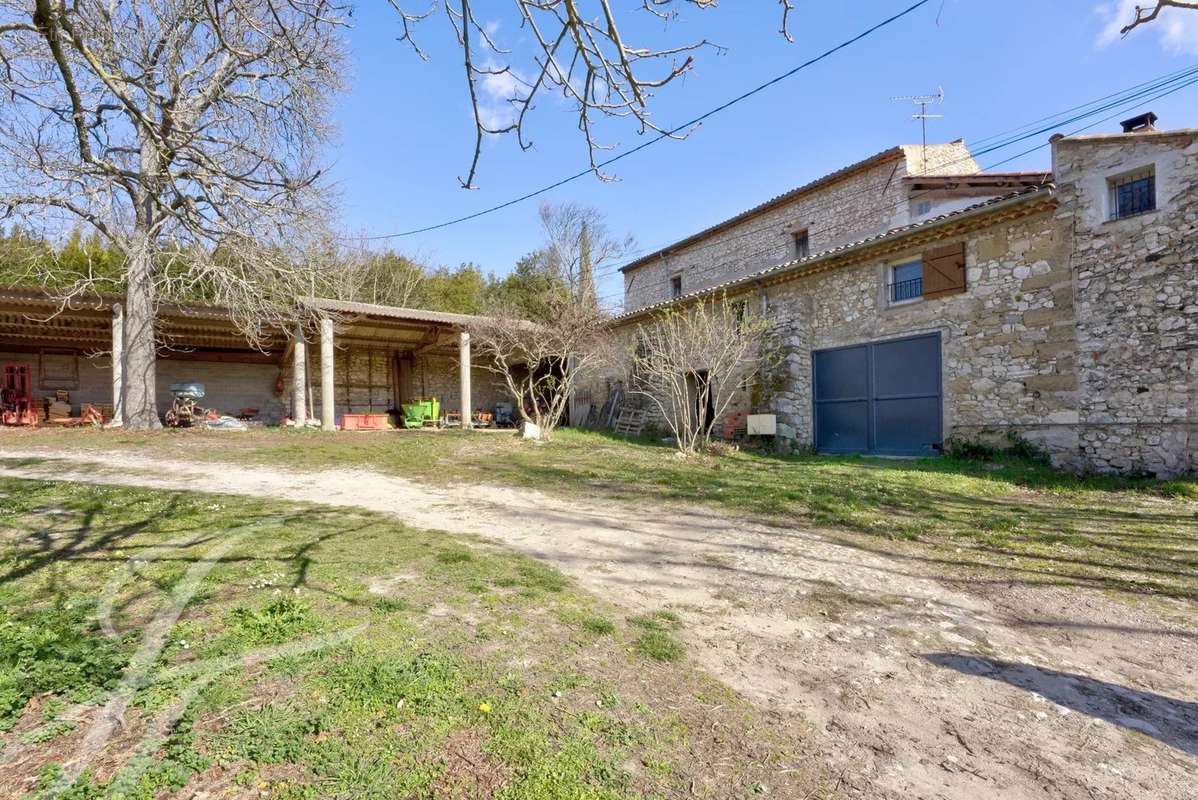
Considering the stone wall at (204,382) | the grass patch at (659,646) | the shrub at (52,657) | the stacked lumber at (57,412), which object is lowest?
the grass patch at (659,646)

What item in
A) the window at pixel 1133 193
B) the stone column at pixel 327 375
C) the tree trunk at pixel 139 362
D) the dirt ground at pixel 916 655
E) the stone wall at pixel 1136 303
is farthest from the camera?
the stone column at pixel 327 375

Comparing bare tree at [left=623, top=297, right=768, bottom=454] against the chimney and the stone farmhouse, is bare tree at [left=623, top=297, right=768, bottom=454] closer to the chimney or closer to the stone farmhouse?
the stone farmhouse

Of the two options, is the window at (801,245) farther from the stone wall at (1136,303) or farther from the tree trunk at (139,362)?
the tree trunk at (139,362)

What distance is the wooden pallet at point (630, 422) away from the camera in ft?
54.3

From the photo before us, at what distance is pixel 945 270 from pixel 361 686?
11.6 meters

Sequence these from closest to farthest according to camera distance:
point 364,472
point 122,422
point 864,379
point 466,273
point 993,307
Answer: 1. point 364,472
2. point 993,307
3. point 864,379
4. point 122,422
5. point 466,273

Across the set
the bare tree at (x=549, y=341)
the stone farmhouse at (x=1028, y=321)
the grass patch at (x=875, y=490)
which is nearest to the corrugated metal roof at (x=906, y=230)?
the stone farmhouse at (x=1028, y=321)

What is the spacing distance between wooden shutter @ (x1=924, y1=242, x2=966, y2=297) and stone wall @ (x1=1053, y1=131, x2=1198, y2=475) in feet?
5.13

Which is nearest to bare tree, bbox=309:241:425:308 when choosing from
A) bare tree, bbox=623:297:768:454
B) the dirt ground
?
bare tree, bbox=623:297:768:454

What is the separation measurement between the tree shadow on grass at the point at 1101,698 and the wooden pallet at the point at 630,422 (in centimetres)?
1363

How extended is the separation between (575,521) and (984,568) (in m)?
3.49

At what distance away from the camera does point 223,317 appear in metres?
13.8

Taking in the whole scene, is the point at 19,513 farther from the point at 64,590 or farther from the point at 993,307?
the point at 993,307

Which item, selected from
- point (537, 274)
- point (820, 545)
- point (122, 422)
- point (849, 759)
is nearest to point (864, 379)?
point (820, 545)
